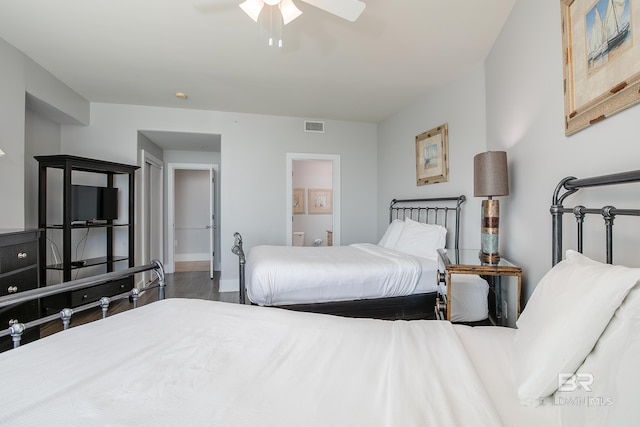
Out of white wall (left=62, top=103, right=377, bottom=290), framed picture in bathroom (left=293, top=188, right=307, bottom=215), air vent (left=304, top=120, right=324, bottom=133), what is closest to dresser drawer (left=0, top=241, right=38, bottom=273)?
white wall (left=62, top=103, right=377, bottom=290)

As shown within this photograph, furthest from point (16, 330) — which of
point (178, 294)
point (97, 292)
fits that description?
point (178, 294)

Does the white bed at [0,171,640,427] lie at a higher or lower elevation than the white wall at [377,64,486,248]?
lower

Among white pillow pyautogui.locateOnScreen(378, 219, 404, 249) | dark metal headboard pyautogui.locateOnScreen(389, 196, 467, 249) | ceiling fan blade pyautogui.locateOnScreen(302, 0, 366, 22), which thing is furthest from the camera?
white pillow pyautogui.locateOnScreen(378, 219, 404, 249)

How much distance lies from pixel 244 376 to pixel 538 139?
198 cm

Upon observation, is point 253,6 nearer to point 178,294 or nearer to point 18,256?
point 18,256

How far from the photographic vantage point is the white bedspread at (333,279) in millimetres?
2219

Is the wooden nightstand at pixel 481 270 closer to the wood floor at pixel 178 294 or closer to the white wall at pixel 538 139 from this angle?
the white wall at pixel 538 139

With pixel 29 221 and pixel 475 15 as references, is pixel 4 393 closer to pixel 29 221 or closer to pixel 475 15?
pixel 475 15

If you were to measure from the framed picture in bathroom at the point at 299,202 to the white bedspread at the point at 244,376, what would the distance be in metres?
5.17

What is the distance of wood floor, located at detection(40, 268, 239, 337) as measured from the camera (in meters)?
3.03

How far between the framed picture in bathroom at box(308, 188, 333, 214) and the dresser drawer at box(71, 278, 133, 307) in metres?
3.81

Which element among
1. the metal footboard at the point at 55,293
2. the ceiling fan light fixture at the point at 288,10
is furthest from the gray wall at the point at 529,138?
the metal footboard at the point at 55,293

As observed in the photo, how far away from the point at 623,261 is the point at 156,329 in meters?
1.80

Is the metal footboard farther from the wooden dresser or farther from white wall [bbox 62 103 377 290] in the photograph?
white wall [bbox 62 103 377 290]
